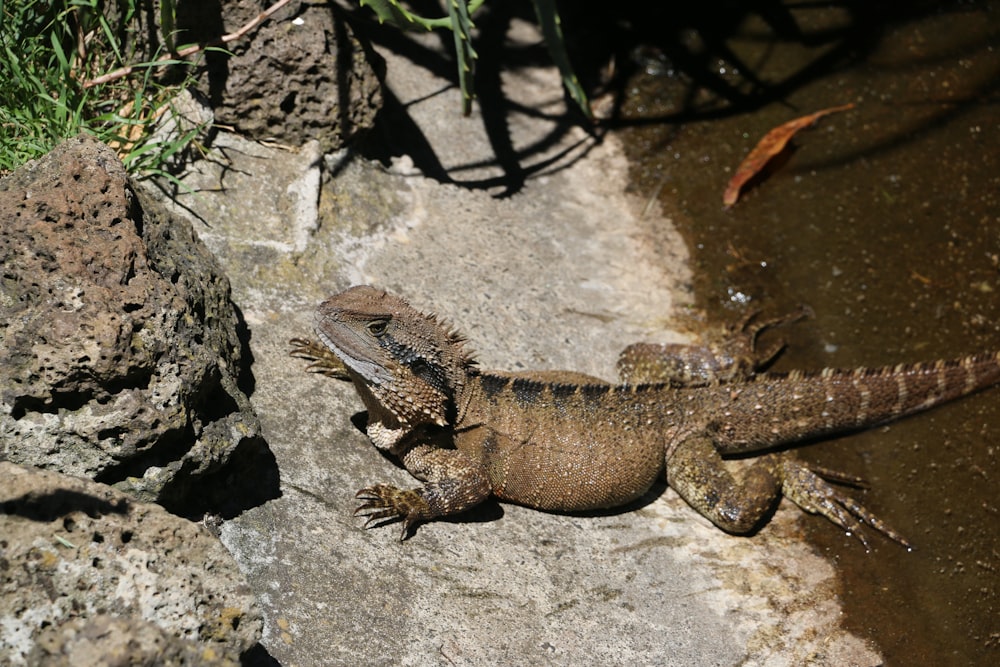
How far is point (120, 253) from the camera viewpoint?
3727mm

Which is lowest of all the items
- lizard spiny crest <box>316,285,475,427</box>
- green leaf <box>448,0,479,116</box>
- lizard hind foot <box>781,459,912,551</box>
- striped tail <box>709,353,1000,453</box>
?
lizard hind foot <box>781,459,912,551</box>

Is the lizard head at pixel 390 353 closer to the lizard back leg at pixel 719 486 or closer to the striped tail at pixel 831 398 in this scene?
the lizard back leg at pixel 719 486

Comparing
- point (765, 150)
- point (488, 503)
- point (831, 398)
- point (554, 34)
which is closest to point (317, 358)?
point (488, 503)

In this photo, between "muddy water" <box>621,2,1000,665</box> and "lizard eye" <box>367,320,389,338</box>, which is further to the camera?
"muddy water" <box>621,2,1000,665</box>

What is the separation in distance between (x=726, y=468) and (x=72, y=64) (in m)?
3.92

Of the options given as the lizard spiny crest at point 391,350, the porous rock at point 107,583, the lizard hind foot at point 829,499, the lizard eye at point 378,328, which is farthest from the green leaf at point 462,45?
the porous rock at point 107,583

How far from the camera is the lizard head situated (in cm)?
425

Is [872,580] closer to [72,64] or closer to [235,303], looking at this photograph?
[235,303]

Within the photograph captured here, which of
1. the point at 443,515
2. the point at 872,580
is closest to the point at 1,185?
the point at 443,515

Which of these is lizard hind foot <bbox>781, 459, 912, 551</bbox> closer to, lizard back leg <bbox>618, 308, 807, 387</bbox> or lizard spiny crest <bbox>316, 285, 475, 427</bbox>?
lizard back leg <bbox>618, 308, 807, 387</bbox>

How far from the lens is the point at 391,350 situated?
427cm

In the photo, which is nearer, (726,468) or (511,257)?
(726,468)

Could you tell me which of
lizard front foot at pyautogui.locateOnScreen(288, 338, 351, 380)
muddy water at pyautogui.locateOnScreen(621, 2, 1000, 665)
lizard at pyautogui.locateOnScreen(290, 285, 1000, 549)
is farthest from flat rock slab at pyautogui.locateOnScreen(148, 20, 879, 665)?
muddy water at pyautogui.locateOnScreen(621, 2, 1000, 665)

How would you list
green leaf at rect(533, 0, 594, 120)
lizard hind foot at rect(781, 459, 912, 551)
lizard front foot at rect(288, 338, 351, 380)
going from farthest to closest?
green leaf at rect(533, 0, 594, 120)
lizard hind foot at rect(781, 459, 912, 551)
lizard front foot at rect(288, 338, 351, 380)
